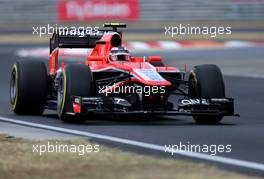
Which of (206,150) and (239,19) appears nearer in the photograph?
(206,150)

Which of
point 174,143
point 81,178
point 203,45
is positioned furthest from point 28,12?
point 81,178

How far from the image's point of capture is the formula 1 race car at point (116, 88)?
13.9 metres

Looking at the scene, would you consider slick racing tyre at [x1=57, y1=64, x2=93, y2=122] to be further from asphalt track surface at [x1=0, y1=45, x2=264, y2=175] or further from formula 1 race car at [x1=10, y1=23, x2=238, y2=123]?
asphalt track surface at [x1=0, y1=45, x2=264, y2=175]

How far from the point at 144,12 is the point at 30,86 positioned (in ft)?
97.3

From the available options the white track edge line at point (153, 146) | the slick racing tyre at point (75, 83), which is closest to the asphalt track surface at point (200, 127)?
the white track edge line at point (153, 146)

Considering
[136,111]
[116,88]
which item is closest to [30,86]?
[116,88]

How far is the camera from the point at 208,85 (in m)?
14.4

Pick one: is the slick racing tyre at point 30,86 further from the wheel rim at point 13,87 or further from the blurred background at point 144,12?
the blurred background at point 144,12

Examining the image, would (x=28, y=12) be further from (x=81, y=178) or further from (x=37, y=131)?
(x=81, y=178)

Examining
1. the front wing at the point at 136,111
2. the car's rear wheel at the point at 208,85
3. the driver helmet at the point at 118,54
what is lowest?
the front wing at the point at 136,111

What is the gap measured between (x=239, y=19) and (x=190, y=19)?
2108mm

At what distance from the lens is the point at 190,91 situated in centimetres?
1470

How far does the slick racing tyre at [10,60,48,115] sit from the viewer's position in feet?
50.7

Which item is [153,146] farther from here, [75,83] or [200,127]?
[75,83]
